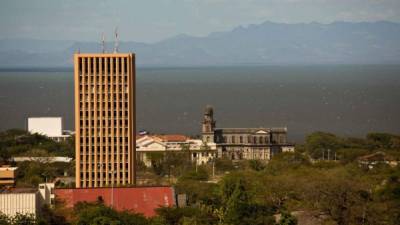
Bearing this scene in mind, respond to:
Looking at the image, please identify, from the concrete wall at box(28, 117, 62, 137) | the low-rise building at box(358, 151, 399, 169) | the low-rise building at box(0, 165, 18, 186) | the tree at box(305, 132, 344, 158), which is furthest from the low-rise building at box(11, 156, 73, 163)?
the concrete wall at box(28, 117, 62, 137)

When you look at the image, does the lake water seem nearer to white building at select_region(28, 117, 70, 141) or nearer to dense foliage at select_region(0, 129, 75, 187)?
white building at select_region(28, 117, 70, 141)

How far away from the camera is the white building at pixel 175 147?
62.4 metres

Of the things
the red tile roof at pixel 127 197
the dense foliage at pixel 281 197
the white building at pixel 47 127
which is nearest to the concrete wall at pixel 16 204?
the dense foliage at pixel 281 197

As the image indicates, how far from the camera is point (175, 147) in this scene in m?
64.2

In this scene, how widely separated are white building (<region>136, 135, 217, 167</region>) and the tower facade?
20.4m

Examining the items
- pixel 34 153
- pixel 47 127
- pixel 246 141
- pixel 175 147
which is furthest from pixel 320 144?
pixel 47 127

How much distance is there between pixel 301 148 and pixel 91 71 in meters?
26.4

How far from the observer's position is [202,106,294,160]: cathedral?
66.5 metres

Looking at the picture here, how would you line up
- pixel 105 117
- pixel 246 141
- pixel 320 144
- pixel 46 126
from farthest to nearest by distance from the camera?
pixel 46 126 < pixel 246 141 < pixel 320 144 < pixel 105 117

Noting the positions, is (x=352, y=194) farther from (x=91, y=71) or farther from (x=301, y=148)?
(x=301, y=148)

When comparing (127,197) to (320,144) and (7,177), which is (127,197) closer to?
(7,177)

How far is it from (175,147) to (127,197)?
29.5 m

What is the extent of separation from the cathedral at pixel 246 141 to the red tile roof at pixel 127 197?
30.8 metres

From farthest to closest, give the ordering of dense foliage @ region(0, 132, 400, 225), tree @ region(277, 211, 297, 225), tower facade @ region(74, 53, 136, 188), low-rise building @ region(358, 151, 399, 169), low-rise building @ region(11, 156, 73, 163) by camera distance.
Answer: low-rise building @ region(358, 151, 399, 169) → low-rise building @ region(11, 156, 73, 163) → tower facade @ region(74, 53, 136, 188) → dense foliage @ region(0, 132, 400, 225) → tree @ region(277, 211, 297, 225)
